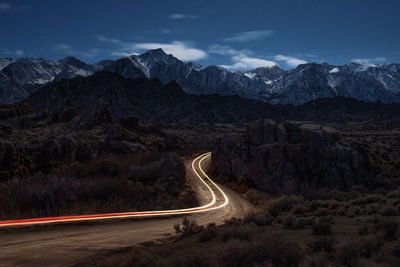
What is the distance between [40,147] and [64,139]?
2.92 meters

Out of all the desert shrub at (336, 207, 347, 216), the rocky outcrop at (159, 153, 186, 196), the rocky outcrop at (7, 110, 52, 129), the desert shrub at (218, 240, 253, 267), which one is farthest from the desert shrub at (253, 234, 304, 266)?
the rocky outcrop at (7, 110, 52, 129)

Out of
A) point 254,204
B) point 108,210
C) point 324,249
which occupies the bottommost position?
point 254,204

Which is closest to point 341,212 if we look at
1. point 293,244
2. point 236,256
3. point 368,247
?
point 368,247

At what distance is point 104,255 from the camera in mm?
8156

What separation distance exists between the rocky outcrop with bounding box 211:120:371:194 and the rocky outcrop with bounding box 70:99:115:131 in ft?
143

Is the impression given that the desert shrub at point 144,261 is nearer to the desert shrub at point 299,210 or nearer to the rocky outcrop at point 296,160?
the desert shrub at point 299,210

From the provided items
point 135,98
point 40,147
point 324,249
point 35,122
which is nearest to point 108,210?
point 324,249

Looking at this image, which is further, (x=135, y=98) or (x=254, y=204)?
(x=135, y=98)

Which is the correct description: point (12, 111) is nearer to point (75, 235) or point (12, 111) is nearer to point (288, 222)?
point (75, 235)

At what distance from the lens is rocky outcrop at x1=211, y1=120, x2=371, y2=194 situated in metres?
27.0

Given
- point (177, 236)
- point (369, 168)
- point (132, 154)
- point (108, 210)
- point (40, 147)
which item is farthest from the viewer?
point (132, 154)

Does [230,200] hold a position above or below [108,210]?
below

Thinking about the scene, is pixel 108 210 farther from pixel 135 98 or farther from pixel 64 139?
pixel 135 98

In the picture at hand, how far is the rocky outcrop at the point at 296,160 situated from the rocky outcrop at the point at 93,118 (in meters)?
43.6
